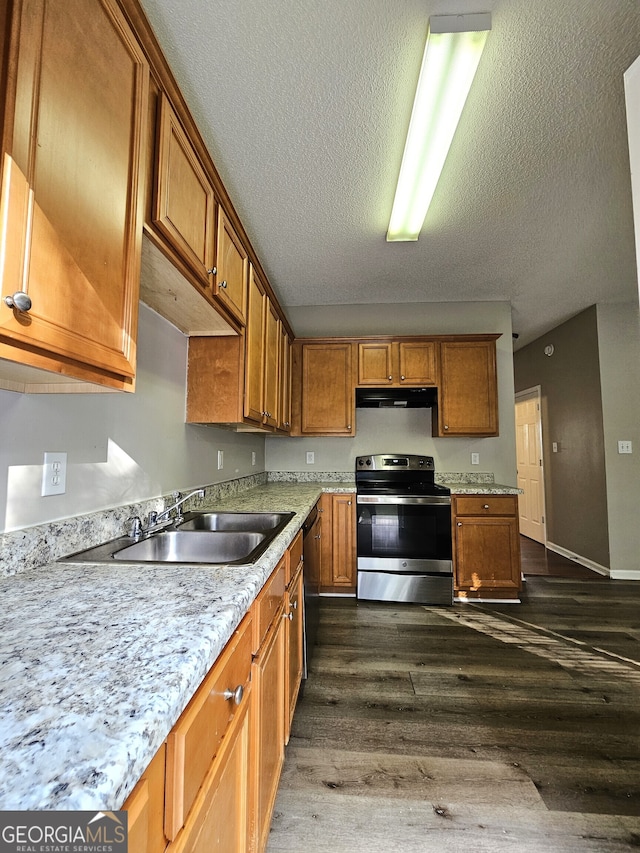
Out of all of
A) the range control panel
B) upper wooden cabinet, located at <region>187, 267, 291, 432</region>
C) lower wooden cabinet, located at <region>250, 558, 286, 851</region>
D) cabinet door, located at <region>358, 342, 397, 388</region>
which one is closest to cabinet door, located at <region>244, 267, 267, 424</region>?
upper wooden cabinet, located at <region>187, 267, 291, 432</region>

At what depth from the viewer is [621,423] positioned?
380 cm

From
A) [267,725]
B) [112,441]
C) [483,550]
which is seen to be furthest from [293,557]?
[483,550]

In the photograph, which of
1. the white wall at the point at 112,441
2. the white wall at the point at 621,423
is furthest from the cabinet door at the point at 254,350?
the white wall at the point at 621,423

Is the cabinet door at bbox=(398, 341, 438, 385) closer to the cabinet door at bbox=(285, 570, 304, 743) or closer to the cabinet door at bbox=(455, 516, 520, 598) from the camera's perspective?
the cabinet door at bbox=(455, 516, 520, 598)

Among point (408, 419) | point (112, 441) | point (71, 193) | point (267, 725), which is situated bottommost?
point (267, 725)

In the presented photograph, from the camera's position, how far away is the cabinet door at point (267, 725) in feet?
3.15

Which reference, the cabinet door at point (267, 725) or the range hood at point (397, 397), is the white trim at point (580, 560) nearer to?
the range hood at point (397, 397)

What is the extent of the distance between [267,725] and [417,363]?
2918 millimetres

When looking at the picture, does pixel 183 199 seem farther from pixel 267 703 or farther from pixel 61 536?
pixel 267 703

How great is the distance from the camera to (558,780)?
1.40m

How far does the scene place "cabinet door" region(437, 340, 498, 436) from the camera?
341cm

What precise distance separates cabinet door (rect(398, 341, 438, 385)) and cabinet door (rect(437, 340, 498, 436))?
0.33 ft

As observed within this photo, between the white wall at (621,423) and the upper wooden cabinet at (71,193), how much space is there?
434 centimetres

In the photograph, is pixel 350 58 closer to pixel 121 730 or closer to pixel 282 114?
pixel 282 114
